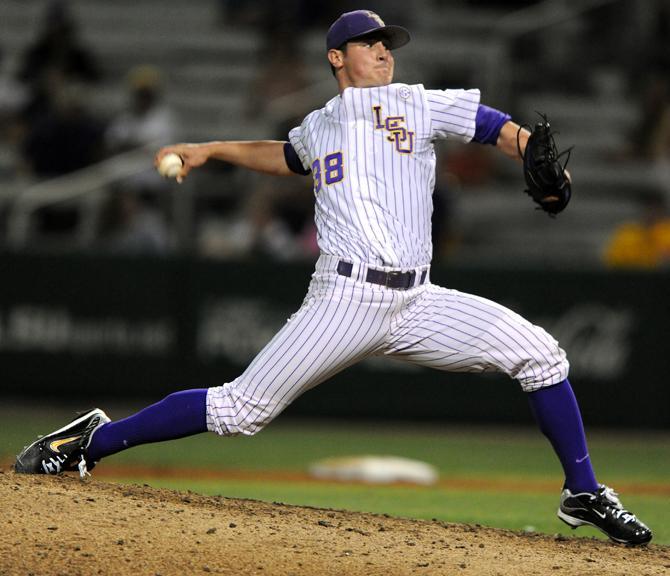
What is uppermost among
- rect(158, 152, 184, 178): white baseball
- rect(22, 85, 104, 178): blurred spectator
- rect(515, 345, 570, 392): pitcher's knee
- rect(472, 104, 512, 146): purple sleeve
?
rect(22, 85, 104, 178): blurred spectator

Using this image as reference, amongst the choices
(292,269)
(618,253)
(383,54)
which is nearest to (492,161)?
(618,253)

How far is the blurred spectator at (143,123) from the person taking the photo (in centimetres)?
1249

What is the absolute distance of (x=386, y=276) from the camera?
4977mm

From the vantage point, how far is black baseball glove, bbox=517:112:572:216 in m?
5.01

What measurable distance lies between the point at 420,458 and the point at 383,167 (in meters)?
5.08

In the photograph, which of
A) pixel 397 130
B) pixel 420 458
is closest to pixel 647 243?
pixel 420 458

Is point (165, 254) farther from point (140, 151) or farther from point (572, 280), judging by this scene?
point (572, 280)

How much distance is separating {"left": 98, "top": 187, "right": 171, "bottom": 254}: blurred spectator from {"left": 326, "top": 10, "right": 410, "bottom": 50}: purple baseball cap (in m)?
6.50

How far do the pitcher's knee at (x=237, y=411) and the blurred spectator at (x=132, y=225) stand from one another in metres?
6.55

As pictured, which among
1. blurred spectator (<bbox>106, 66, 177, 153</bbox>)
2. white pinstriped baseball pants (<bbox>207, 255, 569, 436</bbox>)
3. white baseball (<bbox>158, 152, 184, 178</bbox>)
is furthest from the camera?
blurred spectator (<bbox>106, 66, 177, 153</bbox>)

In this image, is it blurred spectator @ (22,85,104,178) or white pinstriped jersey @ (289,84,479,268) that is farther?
blurred spectator @ (22,85,104,178)

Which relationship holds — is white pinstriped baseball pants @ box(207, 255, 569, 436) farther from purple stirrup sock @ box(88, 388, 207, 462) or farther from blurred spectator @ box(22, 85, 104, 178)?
blurred spectator @ box(22, 85, 104, 178)

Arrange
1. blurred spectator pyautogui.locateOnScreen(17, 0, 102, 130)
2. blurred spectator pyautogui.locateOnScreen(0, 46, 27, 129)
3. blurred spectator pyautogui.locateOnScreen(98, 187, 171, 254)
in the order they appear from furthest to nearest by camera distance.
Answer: blurred spectator pyautogui.locateOnScreen(0, 46, 27, 129) → blurred spectator pyautogui.locateOnScreen(17, 0, 102, 130) → blurred spectator pyautogui.locateOnScreen(98, 187, 171, 254)

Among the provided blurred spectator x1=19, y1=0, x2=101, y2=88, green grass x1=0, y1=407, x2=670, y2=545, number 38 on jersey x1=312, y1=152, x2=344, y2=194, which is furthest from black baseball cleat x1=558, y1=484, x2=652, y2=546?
blurred spectator x1=19, y1=0, x2=101, y2=88
